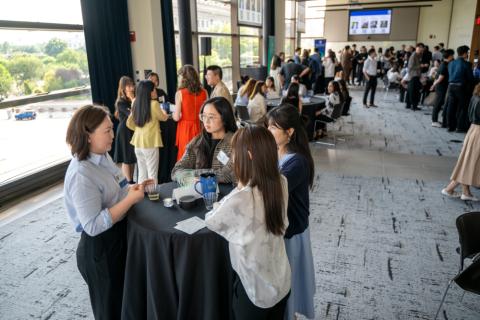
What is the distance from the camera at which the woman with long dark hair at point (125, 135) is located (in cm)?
443

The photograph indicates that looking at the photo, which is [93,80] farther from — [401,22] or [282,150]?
[401,22]

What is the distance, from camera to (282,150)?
2021 millimetres

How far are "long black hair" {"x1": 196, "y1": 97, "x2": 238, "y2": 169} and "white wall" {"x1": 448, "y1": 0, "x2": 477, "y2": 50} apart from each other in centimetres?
1339

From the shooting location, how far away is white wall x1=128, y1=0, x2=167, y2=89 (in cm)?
606

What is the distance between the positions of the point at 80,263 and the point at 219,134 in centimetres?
121

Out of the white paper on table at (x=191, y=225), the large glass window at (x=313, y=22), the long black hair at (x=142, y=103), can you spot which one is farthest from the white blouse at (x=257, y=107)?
the large glass window at (x=313, y=22)

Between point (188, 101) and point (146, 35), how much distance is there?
110 inches

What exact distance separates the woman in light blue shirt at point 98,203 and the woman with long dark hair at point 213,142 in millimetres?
691

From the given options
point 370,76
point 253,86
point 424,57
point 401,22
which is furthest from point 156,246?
point 401,22

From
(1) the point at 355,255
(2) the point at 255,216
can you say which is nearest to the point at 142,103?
(1) the point at 355,255

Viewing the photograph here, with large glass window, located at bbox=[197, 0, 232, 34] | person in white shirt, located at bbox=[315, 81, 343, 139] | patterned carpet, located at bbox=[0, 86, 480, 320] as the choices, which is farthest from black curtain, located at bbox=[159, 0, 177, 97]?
patterned carpet, located at bbox=[0, 86, 480, 320]

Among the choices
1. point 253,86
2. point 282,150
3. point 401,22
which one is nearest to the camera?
point 282,150

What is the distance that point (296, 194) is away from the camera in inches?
71.9

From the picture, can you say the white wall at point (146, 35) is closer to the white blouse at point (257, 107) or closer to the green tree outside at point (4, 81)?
the white blouse at point (257, 107)
